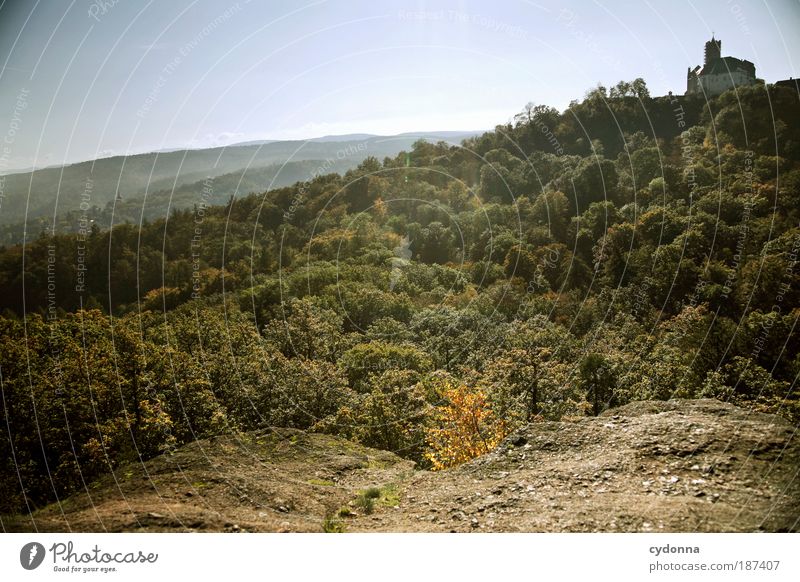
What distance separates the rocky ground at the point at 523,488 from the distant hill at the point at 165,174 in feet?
27.0

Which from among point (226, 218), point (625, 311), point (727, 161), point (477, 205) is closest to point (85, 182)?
point (226, 218)

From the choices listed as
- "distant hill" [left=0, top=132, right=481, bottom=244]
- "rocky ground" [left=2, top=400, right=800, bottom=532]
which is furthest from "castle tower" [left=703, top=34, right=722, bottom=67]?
"rocky ground" [left=2, top=400, right=800, bottom=532]

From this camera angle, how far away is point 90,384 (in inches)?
607

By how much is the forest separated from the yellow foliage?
10 cm

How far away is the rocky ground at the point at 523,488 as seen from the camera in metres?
9.98

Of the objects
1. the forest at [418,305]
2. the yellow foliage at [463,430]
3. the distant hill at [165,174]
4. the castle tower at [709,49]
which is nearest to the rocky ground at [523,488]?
the forest at [418,305]

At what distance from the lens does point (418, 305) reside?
94.7ft

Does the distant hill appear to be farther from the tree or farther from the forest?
the tree

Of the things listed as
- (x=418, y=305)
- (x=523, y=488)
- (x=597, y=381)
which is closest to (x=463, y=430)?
(x=523, y=488)

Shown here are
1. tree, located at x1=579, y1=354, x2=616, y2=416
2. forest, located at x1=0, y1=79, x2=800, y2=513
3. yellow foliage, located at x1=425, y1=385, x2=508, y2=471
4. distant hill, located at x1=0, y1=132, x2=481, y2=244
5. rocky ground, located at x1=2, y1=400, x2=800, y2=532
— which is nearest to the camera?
rocky ground, located at x1=2, y1=400, x2=800, y2=532

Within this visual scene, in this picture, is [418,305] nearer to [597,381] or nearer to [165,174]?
[597,381]

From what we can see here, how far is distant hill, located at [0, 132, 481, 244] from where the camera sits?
48.6 feet

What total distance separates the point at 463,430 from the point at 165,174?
15.3 meters
